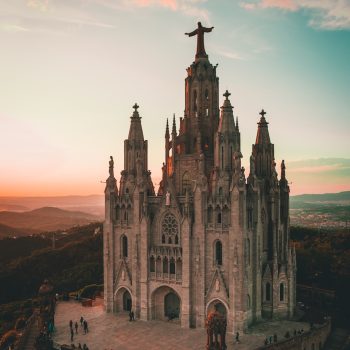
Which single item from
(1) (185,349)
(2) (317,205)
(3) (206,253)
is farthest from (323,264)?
(2) (317,205)

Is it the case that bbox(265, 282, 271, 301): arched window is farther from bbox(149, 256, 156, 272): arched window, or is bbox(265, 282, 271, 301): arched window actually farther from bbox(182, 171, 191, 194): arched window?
bbox(182, 171, 191, 194): arched window

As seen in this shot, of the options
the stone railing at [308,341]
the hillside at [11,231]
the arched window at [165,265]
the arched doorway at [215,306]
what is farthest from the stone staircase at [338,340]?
the hillside at [11,231]

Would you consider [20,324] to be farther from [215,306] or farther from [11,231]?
[11,231]

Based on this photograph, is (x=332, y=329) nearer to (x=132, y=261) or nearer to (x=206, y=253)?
(x=206, y=253)

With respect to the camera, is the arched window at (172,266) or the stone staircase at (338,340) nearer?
the stone staircase at (338,340)

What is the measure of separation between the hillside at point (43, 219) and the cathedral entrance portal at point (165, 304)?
8038 centimetres

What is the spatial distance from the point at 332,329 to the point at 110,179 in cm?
2565

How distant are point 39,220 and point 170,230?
11068 centimetres

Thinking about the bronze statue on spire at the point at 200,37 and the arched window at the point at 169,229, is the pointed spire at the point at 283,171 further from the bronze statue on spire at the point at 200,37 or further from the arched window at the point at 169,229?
the bronze statue on spire at the point at 200,37

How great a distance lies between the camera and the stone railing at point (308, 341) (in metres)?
34.6

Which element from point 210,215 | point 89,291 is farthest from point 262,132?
point 89,291

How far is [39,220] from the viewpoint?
14375 centimetres

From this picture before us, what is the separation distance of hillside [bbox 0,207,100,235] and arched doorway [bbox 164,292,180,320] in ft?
265

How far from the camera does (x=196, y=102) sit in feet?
150
